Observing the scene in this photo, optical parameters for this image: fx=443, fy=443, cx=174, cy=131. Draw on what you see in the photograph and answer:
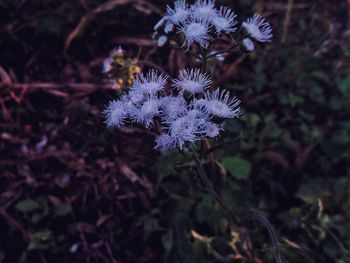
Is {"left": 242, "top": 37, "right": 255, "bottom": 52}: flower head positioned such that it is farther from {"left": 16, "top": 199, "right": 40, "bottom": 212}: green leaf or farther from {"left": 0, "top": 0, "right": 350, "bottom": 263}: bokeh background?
{"left": 16, "top": 199, "right": 40, "bottom": 212}: green leaf

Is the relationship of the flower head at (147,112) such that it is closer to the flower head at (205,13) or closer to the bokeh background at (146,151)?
the flower head at (205,13)

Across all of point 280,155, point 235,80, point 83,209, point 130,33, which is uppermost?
point 130,33

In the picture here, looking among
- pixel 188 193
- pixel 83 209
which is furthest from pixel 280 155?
pixel 83 209

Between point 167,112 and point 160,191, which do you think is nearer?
point 167,112

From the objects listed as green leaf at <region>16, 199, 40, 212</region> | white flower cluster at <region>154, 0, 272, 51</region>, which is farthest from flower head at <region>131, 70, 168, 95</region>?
green leaf at <region>16, 199, 40, 212</region>

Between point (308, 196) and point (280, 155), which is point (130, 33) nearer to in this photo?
point (280, 155)

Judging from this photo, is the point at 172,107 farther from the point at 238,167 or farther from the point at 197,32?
the point at 238,167
